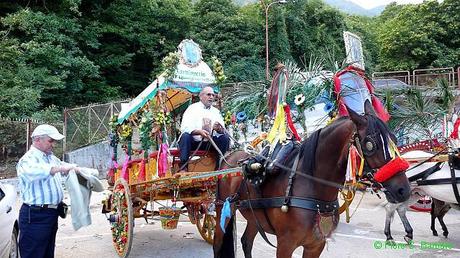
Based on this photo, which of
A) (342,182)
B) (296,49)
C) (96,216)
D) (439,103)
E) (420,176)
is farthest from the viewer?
(296,49)

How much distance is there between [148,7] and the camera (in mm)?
26516

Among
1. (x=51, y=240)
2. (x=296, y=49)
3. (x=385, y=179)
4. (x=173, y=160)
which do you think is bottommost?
(x=51, y=240)

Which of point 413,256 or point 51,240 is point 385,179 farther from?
point 413,256

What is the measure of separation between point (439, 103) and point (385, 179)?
10.8m

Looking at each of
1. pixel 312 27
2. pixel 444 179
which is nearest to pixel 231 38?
pixel 312 27

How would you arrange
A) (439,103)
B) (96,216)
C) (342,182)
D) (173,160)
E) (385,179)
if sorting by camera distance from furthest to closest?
(439,103) → (96,216) → (173,160) → (342,182) → (385,179)

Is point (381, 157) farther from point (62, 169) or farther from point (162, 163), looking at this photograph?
point (162, 163)

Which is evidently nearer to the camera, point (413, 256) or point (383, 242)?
point (413, 256)

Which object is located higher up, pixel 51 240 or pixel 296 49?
pixel 296 49

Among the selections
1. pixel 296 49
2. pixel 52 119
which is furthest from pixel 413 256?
pixel 296 49

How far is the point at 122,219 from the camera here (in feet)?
22.4

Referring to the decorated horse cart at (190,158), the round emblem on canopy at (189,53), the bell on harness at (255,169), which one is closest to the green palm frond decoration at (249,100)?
the decorated horse cart at (190,158)

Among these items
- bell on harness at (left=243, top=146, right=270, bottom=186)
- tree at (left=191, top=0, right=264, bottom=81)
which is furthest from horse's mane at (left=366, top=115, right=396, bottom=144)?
tree at (left=191, top=0, right=264, bottom=81)

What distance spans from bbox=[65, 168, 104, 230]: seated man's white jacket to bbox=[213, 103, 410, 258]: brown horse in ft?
5.74
